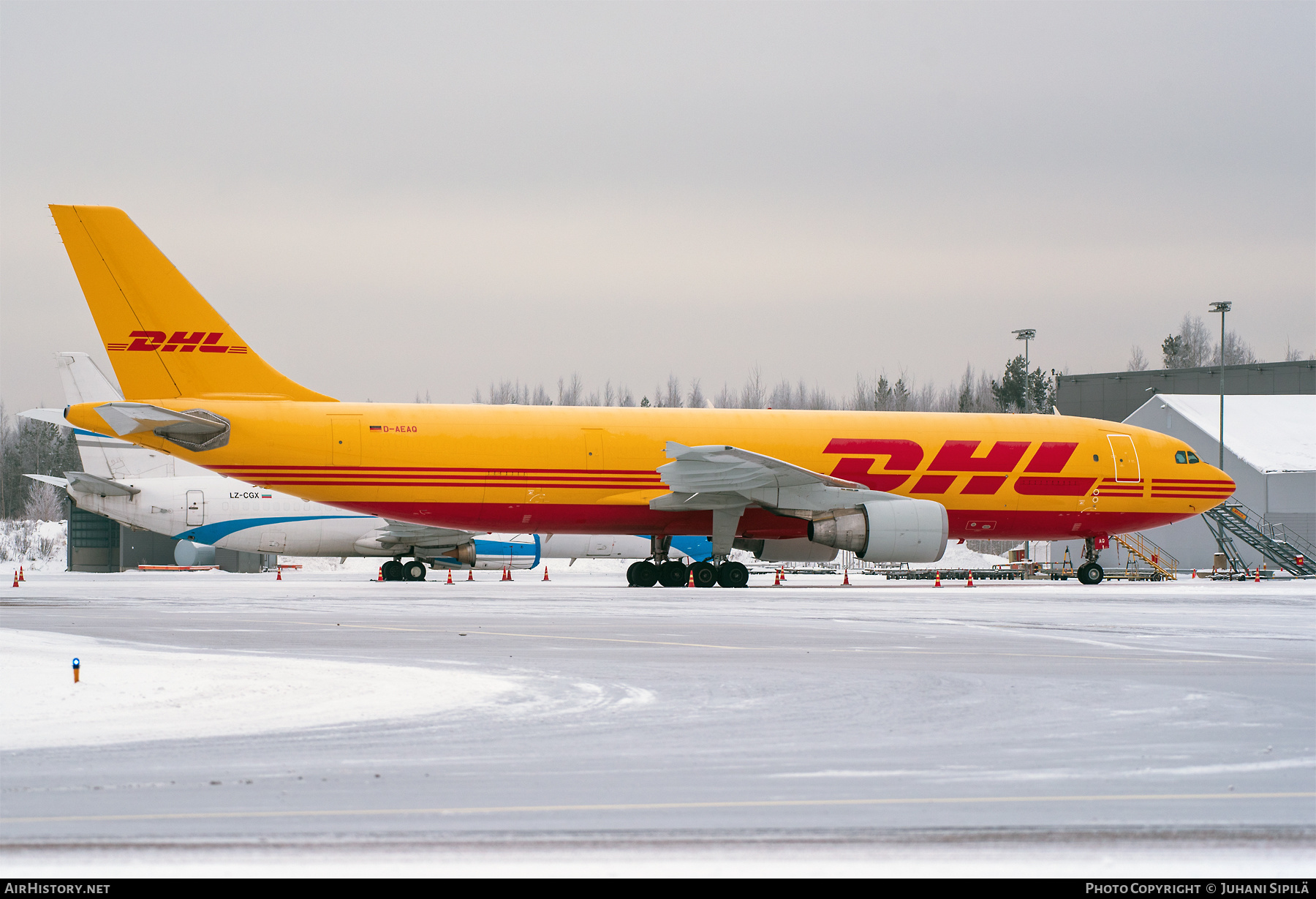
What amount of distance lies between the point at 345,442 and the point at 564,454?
4.87m

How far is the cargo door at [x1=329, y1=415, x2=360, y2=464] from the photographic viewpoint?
2661 cm

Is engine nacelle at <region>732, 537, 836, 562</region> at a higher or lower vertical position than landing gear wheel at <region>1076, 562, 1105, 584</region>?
higher

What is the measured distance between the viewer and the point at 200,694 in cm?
980

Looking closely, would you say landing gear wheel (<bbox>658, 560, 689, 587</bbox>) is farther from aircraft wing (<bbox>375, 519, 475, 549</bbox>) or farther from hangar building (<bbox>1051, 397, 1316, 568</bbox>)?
hangar building (<bbox>1051, 397, 1316, 568</bbox>)

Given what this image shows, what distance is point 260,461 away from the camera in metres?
26.3

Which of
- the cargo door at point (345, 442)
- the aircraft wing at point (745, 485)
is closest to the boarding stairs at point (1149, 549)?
the aircraft wing at point (745, 485)

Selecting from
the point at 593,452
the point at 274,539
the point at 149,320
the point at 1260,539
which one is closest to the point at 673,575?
the point at 593,452

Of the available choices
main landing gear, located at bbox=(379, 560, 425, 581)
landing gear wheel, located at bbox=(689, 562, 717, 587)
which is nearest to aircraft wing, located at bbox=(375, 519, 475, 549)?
main landing gear, located at bbox=(379, 560, 425, 581)

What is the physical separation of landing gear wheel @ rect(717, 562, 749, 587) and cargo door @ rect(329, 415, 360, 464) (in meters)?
8.66

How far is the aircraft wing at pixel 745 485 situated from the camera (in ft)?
87.6

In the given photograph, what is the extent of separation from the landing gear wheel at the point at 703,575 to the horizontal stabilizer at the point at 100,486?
65.8 ft

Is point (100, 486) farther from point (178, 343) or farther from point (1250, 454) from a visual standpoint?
point (1250, 454)
